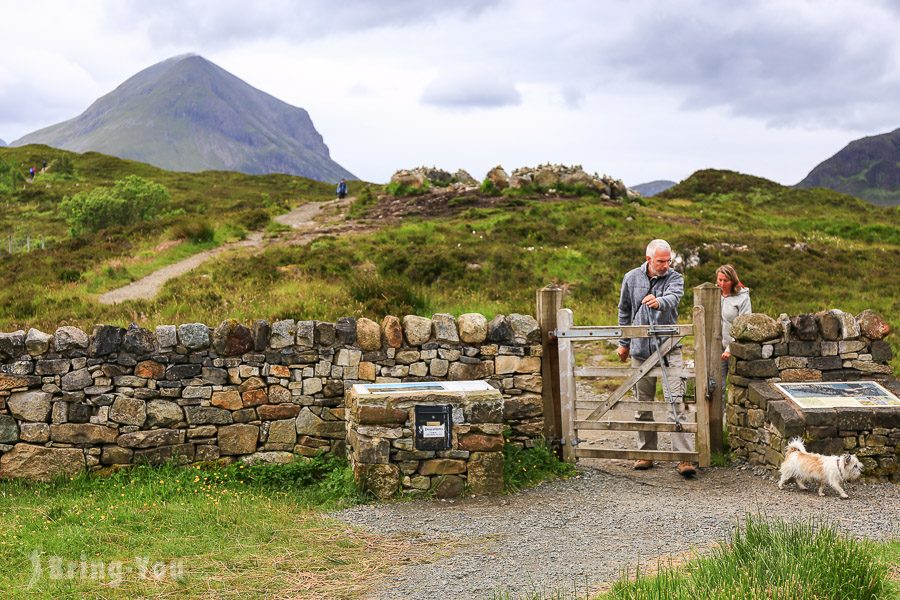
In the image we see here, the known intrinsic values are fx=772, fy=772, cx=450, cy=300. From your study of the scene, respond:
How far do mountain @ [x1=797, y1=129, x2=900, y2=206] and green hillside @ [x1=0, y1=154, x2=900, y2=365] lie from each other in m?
120

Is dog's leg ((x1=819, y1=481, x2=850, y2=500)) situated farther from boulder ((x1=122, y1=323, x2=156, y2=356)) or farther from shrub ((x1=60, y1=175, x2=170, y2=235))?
shrub ((x1=60, y1=175, x2=170, y2=235))

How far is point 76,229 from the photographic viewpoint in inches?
1252

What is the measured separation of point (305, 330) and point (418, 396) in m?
1.60

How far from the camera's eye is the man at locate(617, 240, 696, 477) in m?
7.92

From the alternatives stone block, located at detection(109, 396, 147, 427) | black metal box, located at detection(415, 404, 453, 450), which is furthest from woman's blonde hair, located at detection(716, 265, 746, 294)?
stone block, located at detection(109, 396, 147, 427)

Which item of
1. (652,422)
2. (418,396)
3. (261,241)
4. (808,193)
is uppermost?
(808,193)

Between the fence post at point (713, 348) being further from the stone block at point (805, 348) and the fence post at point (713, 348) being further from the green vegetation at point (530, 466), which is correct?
the green vegetation at point (530, 466)

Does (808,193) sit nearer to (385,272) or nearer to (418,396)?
Answer: (385,272)

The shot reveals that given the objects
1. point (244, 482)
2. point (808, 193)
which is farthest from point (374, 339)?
point (808, 193)

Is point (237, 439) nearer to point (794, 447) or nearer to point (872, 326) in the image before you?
point (794, 447)

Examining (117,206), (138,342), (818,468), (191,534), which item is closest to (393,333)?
(138,342)

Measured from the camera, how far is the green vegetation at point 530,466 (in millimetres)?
7539

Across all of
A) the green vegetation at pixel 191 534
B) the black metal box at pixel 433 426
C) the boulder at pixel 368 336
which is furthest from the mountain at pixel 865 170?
the green vegetation at pixel 191 534

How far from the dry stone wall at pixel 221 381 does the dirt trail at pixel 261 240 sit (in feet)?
30.5
